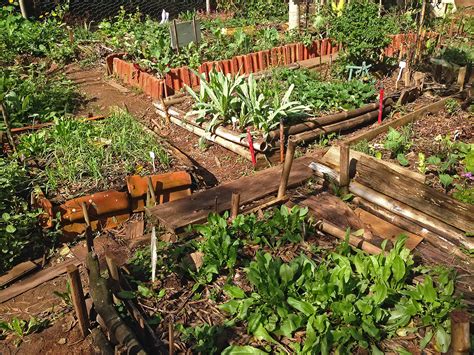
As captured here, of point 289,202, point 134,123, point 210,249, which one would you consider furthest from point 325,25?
point 210,249

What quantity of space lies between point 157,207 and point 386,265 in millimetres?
2330

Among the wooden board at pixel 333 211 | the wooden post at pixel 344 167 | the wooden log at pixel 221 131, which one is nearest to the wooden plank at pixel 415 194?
the wooden post at pixel 344 167

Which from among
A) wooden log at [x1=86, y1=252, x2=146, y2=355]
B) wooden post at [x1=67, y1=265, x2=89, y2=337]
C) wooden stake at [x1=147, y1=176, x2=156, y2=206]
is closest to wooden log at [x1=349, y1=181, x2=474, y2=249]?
wooden stake at [x1=147, y1=176, x2=156, y2=206]

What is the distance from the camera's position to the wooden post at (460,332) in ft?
6.71

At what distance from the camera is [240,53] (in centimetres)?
883

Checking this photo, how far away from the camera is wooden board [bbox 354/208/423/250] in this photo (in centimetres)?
405

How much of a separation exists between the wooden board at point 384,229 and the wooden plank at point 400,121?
59.1 inches

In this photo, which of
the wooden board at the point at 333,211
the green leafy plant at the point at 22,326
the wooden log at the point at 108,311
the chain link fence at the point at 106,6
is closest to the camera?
the wooden log at the point at 108,311

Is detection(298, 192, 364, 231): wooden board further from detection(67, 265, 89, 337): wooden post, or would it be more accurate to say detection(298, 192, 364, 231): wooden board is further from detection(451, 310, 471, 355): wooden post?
detection(67, 265, 89, 337): wooden post

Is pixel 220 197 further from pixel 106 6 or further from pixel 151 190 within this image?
pixel 106 6

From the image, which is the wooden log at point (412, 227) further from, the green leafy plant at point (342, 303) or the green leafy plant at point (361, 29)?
the green leafy plant at point (361, 29)

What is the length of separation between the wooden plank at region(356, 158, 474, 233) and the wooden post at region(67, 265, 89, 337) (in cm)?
300

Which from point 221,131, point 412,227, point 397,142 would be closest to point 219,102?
point 221,131

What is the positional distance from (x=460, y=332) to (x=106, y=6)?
524 inches
